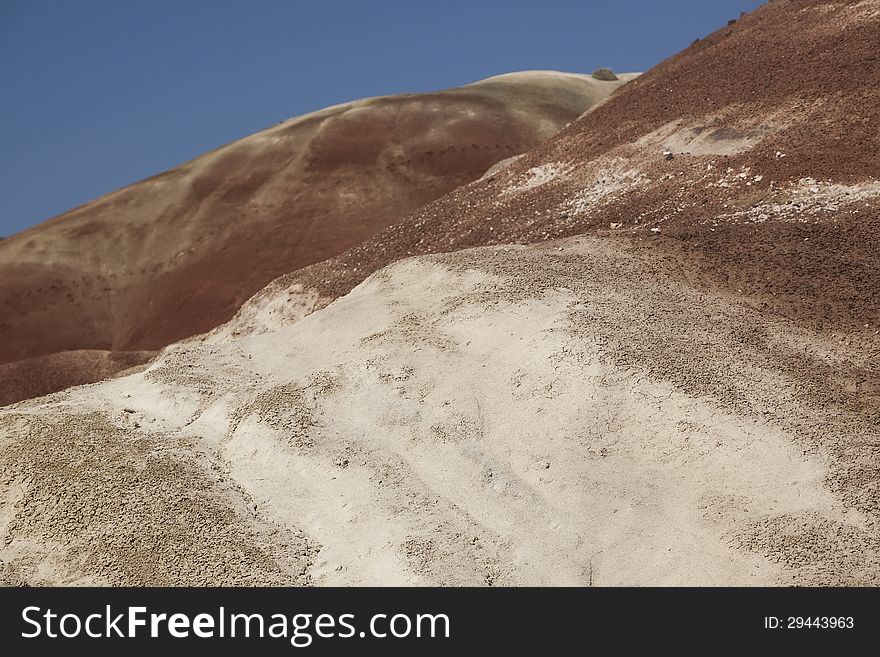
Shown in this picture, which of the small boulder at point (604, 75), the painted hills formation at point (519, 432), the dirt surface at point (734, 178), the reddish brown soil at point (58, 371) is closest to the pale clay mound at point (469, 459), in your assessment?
the painted hills formation at point (519, 432)

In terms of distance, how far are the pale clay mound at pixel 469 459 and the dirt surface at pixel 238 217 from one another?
26.5 m

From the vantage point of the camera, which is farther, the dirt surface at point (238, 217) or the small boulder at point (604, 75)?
the small boulder at point (604, 75)

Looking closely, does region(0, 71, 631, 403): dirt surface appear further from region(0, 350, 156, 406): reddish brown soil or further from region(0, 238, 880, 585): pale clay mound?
region(0, 238, 880, 585): pale clay mound

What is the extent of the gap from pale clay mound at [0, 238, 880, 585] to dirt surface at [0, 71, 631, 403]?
26491mm

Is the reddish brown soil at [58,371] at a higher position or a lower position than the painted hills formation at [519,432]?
higher

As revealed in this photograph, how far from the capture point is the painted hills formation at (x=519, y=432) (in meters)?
10.0

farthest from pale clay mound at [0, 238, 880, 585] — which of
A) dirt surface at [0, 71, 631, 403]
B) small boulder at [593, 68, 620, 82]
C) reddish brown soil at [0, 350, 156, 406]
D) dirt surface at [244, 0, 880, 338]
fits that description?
small boulder at [593, 68, 620, 82]

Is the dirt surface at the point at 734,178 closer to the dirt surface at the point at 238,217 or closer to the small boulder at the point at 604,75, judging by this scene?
the dirt surface at the point at 238,217

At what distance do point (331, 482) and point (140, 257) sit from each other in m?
37.7

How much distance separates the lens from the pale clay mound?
32.6 ft

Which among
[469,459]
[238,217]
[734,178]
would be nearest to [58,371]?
[238,217]

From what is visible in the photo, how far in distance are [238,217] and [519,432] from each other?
35.1 meters

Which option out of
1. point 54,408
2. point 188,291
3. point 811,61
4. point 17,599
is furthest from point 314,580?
point 188,291

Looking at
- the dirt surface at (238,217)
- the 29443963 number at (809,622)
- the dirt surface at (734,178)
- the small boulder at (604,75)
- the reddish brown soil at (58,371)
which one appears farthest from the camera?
the small boulder at (604,75)
